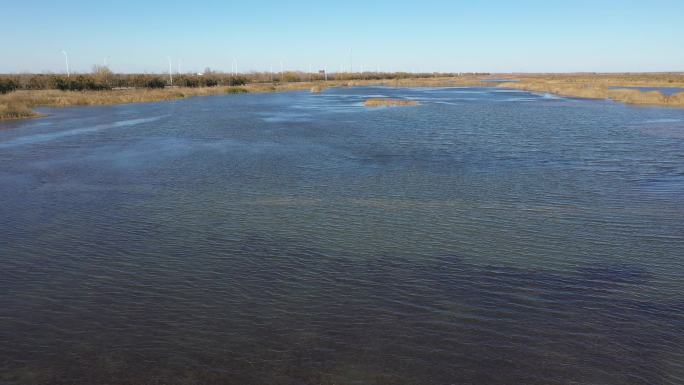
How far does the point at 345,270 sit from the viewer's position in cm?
1078

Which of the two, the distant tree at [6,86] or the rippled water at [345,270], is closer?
the rippled water at [345,270]

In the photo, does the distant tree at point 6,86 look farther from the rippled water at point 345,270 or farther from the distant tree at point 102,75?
the rippled water at point 345,270

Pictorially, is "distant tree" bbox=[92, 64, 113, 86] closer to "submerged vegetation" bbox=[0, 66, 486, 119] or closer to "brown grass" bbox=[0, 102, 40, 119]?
"submerged vegetation" bbox=[0, 66, 486, 119]

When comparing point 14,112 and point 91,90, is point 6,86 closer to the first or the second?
point 91,90

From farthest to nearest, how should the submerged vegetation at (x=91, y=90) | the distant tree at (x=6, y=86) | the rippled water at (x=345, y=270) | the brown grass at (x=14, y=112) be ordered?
the distant tree at (x=6, y=86), the submerged vegetation at (x=91, y=90), the brown grass at (x=14, y=112), the rippled water at (x=345, y=270)

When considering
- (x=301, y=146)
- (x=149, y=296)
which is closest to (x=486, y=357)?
(x=149, y=296)

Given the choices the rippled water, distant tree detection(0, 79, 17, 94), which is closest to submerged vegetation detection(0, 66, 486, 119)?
distant tree detection(0, 79, 17, 94)

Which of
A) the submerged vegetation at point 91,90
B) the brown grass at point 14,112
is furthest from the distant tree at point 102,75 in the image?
the brown grass at point 14,112

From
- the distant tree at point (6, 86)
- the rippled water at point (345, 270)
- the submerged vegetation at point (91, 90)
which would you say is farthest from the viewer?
the distant tree at point (6, 86)

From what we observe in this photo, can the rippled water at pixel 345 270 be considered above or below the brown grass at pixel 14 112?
below

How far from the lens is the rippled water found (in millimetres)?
7539

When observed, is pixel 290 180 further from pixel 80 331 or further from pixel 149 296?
pixel 80 331

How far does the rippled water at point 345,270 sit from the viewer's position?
7.54 meters

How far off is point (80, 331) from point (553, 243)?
10169 millimetres
